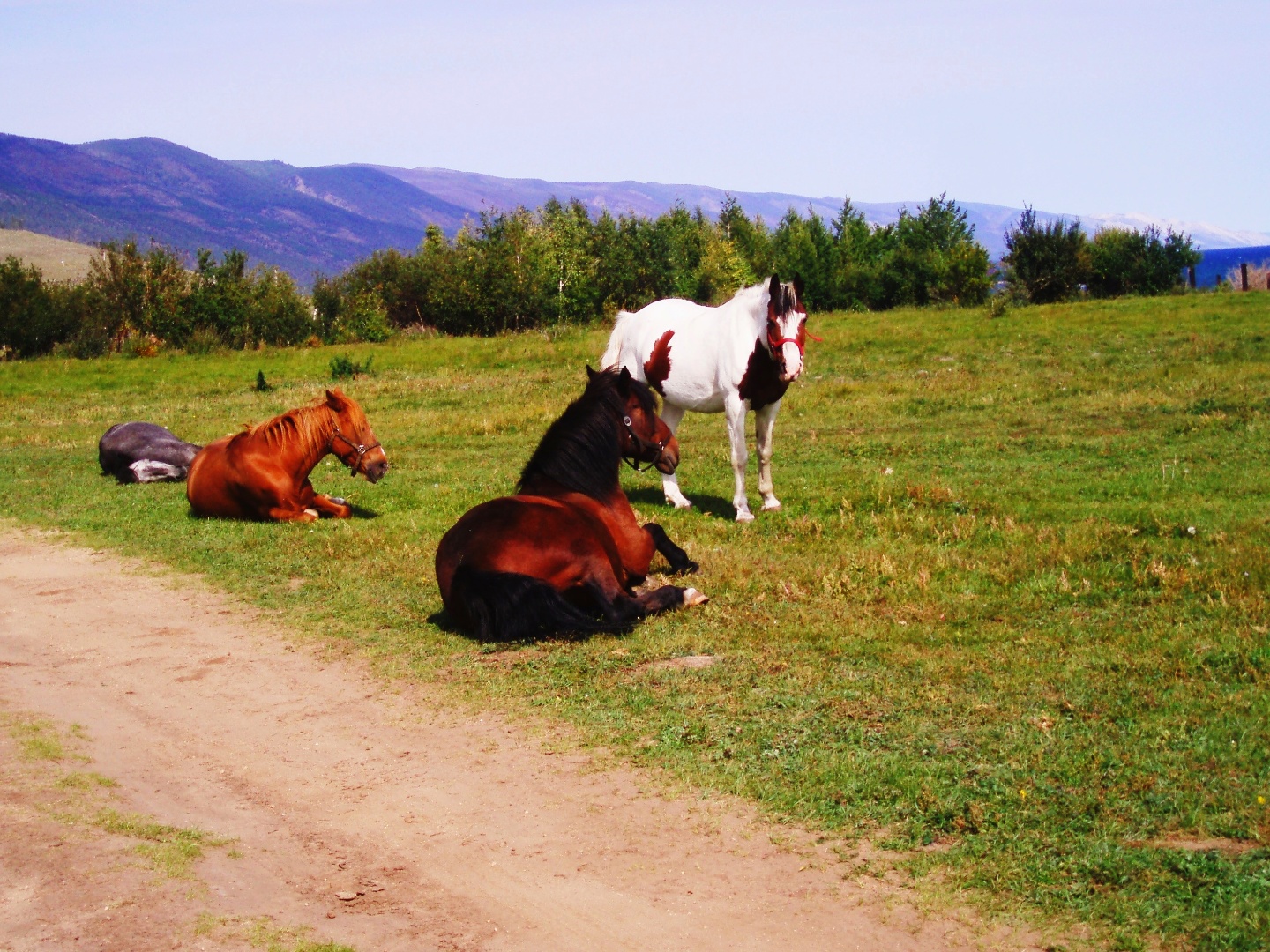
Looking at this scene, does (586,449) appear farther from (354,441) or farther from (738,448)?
(354,441)

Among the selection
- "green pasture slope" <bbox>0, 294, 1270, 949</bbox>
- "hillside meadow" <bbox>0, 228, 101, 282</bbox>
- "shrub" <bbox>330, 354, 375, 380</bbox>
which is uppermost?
"hillside meadow" <bbox>0, 228, 101, 282</bbox>

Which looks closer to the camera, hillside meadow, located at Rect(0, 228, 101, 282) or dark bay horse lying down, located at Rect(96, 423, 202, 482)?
dark bay horse lying down, located at Rect(96, 423, 202, 482)

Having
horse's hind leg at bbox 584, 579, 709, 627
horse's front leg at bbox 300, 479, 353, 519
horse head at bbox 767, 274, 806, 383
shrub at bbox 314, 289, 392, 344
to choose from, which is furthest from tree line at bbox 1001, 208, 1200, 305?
horse's hind leg at bbox 584, 579, 709, 627

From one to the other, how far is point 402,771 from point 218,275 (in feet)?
139

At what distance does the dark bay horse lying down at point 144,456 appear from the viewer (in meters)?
15.0

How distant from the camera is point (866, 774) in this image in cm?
503

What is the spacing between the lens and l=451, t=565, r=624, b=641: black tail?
7184mm

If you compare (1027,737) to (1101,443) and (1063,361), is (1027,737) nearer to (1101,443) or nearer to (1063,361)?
(1101,443)

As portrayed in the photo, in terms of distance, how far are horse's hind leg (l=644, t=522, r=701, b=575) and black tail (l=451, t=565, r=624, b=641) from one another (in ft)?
5.04

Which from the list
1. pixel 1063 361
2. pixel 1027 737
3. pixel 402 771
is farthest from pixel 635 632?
pixel 1063 361

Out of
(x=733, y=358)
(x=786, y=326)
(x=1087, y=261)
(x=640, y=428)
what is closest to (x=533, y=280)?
(x=1087, y=261)

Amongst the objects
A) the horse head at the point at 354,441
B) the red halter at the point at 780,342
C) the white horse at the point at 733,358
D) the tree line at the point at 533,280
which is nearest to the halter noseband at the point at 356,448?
the horse head at the point at 354,441

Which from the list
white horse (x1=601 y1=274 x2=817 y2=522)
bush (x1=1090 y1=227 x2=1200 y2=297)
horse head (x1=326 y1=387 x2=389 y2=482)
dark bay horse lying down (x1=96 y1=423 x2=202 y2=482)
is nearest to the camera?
white horse (x1=601 y1=274 x2=817 y2=522)

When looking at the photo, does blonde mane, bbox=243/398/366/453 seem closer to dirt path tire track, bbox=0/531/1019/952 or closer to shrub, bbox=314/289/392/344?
dirt path tire track, bbox=0/531/1019/952
